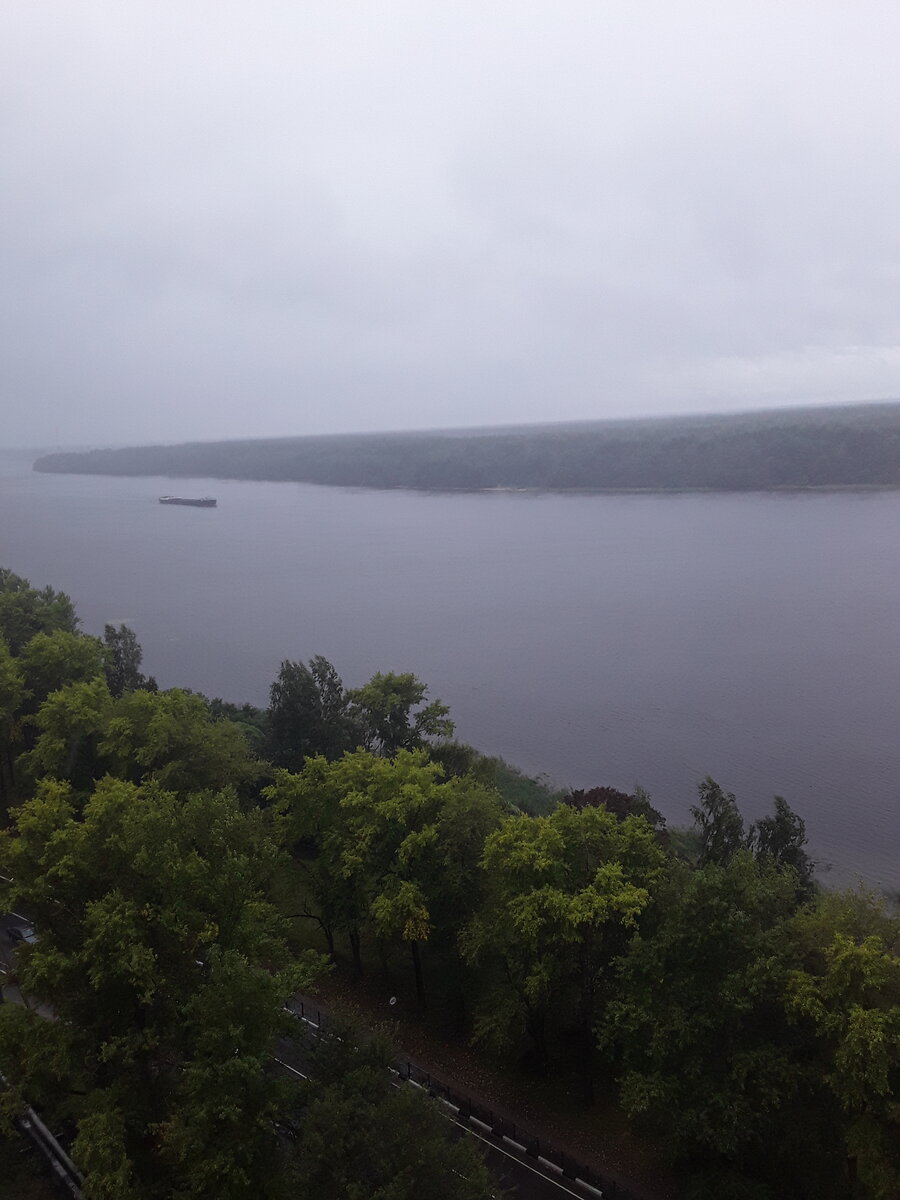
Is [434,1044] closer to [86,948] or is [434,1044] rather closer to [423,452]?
[86,948]

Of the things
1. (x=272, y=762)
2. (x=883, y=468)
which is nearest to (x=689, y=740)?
(x=272, y=762)

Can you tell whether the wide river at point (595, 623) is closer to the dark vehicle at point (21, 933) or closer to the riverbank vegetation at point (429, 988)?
the riverbank vegetation at point (429, 988)

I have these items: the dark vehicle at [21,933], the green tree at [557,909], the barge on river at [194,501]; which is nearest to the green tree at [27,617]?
the dark vehicle at [21,933]

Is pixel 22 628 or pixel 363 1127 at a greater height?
pixel 22 628

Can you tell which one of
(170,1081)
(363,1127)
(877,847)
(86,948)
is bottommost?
(877,847)

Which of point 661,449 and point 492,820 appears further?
point 661,449

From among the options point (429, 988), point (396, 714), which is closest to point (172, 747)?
point (396, 714)

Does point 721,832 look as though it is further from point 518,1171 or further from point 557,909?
point 518,1171
